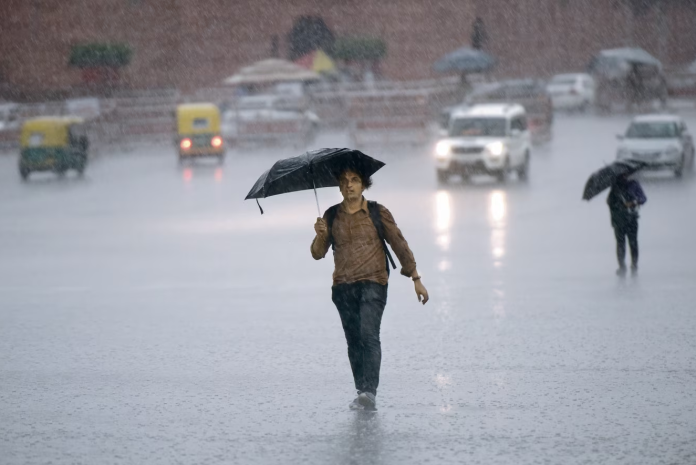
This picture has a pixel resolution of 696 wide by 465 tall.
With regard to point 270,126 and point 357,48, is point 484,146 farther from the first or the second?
point 357,48

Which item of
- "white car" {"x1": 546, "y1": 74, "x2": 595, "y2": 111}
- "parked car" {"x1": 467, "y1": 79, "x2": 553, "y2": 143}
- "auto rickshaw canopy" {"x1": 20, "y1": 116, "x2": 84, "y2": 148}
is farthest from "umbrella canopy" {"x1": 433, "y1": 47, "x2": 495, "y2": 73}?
"auto rickshaw canopy" {"x1": 20, "y1": 116, "x2": 84, "y2": 148}

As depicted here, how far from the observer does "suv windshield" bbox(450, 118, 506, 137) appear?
94.3 feet

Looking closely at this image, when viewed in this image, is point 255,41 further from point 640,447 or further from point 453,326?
point 640,447

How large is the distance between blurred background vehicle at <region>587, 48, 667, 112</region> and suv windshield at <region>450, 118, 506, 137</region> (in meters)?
22.5

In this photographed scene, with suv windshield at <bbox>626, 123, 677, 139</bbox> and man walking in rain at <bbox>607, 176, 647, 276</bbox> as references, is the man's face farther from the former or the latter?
suv windshield at <bbox>626, 123, 677, 139</bbox>

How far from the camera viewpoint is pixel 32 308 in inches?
486

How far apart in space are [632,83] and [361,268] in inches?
1824

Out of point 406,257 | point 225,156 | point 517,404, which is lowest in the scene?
point 225,156

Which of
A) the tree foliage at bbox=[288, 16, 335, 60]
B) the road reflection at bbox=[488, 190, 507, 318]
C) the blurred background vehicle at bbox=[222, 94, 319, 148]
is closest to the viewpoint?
the road reflection at bbox=[488, 190, 507, 318]

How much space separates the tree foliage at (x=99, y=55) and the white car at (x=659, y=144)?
32.4m

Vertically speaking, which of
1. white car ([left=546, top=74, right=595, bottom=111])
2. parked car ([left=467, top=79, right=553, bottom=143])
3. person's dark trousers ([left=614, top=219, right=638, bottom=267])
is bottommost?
white car ([left=546, top=74, right=595, bottom=111])

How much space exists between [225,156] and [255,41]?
2349 centimetres

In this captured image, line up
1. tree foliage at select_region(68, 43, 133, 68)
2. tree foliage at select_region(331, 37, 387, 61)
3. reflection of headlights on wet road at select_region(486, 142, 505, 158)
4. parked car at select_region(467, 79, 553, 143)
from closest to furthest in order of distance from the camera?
reflection of headlights on wet road at select_region(486, 142, 505, 158)
parked car at select_region(467, 79, 553, 143)
tree foliage at select_region(68, 43, 133, 68)
tree foliage at select_region(331, 37, 387, 61)

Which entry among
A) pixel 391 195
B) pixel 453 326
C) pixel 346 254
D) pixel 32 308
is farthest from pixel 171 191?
pixel 346 254
